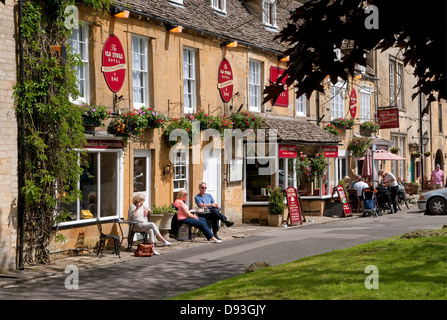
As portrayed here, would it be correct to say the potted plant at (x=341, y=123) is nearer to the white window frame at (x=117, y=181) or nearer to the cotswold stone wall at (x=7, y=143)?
the white window frame at (x=117, y=181)

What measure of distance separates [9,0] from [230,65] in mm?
9289

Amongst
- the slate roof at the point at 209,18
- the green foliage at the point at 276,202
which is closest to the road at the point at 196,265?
the green foliage at the point at 276,202

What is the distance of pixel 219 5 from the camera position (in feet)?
72.1

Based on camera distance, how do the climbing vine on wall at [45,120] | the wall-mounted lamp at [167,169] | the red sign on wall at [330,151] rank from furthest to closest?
the red sign on wall at [330,151] → the wall-mounted lamp at [167,169] → the climbing vine on wall at [45,120]

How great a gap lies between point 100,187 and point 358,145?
16079 millimetres

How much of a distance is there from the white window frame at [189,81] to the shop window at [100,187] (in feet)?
12.0

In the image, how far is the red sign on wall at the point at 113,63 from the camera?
15289 millimetres

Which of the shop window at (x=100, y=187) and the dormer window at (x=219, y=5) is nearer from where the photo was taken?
the shop window at (x=100, y=187)

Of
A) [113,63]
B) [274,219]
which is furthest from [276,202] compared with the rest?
[113,63]

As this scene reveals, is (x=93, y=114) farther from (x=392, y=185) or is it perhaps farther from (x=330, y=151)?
(x=392, y=185)
